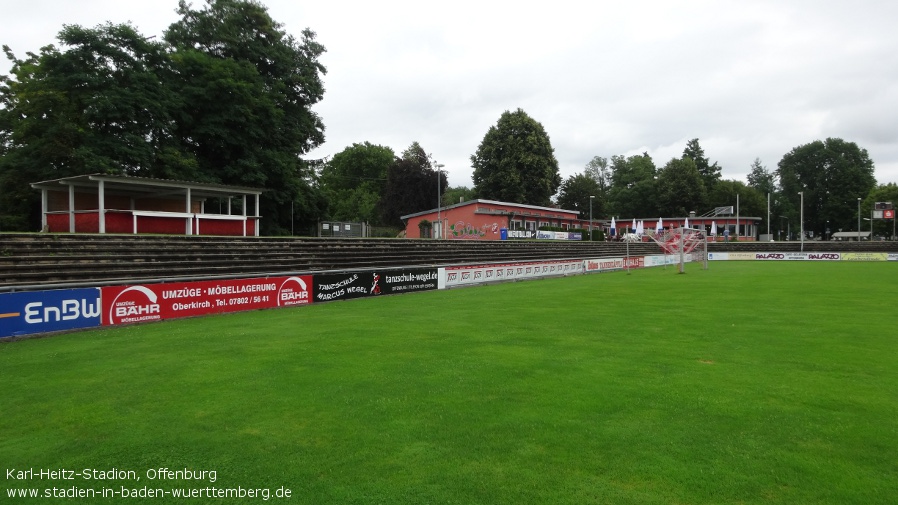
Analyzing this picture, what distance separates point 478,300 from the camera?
19703 millimetres

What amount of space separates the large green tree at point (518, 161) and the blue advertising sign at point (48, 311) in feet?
190

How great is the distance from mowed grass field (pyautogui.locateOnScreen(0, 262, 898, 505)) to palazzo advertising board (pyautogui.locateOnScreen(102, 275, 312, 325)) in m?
1.87

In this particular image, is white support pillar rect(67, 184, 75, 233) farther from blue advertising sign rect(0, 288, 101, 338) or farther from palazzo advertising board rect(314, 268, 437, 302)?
blue advertising sign rect(0, 288, 101, 338)

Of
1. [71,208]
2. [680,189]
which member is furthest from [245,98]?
[680,189]

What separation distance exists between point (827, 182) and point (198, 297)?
356 ft

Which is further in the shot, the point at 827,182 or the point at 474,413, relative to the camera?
the point at 827,182

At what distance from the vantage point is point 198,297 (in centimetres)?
1544

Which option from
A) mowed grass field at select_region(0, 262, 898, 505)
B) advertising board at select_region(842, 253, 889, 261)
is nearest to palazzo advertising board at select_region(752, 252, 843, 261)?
advertising board at select_region(842, 253, 889, 261)

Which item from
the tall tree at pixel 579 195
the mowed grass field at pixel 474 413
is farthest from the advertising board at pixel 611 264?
the tall tree at pixel 579 195

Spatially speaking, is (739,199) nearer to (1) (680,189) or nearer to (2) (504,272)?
(1) (680,189)

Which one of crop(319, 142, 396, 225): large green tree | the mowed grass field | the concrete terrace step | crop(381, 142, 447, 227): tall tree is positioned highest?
crop(319, 142, 396, 225): large green tree

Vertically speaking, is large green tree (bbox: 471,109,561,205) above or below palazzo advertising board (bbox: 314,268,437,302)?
above

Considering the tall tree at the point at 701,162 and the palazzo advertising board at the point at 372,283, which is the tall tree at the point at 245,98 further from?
the tall tree at the point at 701,162

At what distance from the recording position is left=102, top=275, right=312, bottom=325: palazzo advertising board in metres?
13.6
